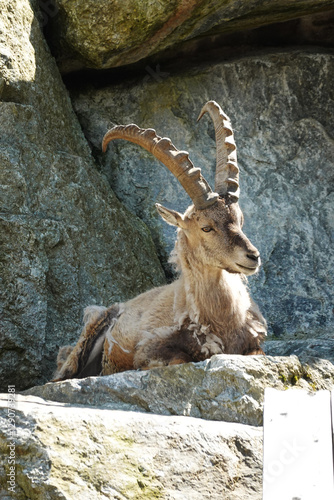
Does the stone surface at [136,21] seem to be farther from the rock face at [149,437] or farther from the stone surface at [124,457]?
the stone surface at [124,457]

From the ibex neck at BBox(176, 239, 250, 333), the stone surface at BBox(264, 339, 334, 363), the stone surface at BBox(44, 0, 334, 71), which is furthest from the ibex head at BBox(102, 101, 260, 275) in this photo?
the stone surface at BBox(44, 0, 334, 71)

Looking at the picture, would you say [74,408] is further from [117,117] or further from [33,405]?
[117,117]

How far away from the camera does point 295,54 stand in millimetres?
9719

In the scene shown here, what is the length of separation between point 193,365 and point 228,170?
232 centimetres

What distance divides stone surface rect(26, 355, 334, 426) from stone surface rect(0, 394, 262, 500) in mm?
388

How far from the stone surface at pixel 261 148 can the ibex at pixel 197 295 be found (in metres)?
2.13

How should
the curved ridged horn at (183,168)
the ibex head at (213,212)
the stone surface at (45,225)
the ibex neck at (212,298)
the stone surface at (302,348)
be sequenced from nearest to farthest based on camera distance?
the ibex head at (213,212)
the ibex neck at (212,298)
the curved ridged horn at (183,168)
the stone surface at (302,348)
the stone surface at (45,225)

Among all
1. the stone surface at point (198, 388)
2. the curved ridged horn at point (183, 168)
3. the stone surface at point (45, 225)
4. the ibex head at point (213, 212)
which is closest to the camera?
the stone surface at point (198, 388)

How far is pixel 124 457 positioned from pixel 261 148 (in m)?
6.10

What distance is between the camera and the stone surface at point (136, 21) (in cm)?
880

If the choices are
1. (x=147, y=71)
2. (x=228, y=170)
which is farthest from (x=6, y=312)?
(x=147, y=71)

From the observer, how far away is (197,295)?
253 inches

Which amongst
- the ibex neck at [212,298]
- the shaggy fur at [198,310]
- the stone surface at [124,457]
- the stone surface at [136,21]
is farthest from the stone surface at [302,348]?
the stone surface at [136,21]

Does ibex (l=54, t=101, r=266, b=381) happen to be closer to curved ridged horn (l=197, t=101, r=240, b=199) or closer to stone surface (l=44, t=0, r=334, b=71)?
curved ridged horn (l=197, t=101, r=240, b=199)
